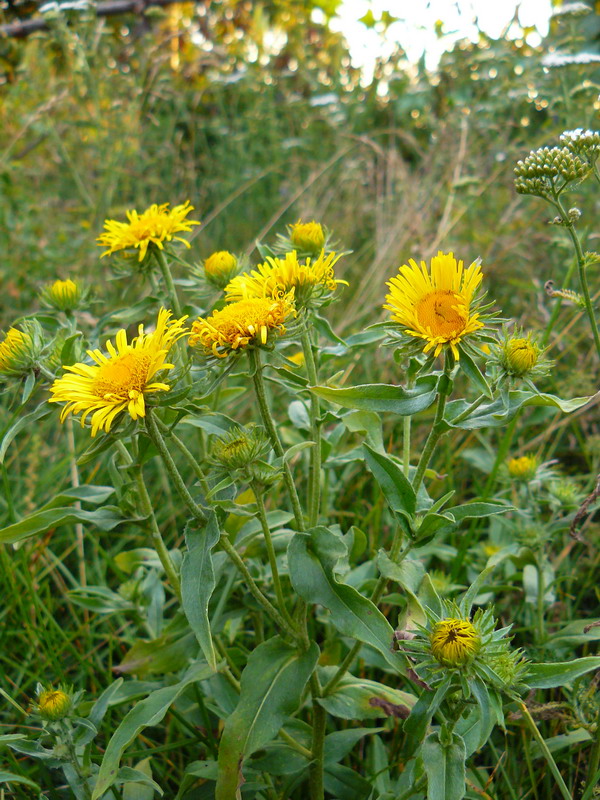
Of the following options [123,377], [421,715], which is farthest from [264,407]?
[421,715]

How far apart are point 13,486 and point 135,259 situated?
1390 millimetres

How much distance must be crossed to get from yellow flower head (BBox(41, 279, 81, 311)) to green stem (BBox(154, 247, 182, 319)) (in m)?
0.23

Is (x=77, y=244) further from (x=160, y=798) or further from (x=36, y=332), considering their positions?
(x=160, y=798)

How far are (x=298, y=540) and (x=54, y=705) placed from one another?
616 mm

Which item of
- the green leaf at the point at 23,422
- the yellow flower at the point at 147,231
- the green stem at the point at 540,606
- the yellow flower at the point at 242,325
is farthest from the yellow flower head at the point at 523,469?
the green leaf at the point at 23,422

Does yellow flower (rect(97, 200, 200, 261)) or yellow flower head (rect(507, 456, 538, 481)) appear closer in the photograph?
yellow flower (rect(97, 200, 200, 261))

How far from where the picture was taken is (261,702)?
137 cm

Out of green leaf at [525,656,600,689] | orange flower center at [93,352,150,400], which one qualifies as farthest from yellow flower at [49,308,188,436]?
green leaf at [525,656,600,689]

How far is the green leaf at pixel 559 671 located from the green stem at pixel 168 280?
1.11 m

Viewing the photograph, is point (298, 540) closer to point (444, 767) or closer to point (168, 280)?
point (444, 767)

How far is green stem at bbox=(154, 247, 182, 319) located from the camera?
5.60 ft

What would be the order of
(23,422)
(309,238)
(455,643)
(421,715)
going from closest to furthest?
(455,643) → (421,715) → (23,422) → (309,238)

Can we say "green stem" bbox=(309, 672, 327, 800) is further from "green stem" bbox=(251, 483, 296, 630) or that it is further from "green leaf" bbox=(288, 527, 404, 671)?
"green leaf" bbox=(288, 527, 404, 671)

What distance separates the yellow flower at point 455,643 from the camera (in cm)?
113
